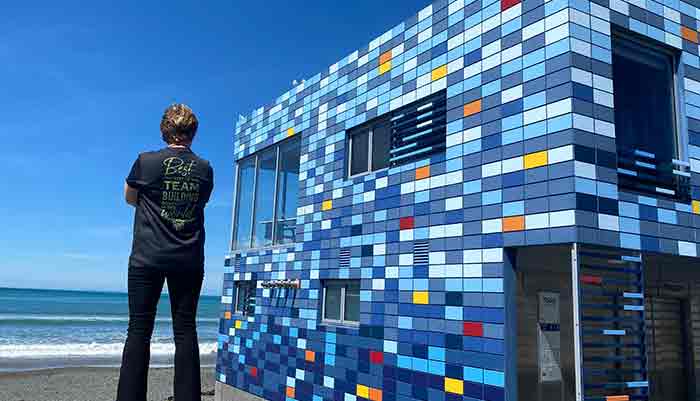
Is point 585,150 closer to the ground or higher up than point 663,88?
closer to the ground

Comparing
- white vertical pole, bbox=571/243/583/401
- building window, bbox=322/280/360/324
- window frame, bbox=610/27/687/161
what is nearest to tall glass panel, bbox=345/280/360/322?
building window, bbox=322/280/360/324

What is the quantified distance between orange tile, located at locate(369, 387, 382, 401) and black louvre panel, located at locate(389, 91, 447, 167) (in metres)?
2.31

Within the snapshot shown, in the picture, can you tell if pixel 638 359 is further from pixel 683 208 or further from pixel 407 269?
pixel 407 269

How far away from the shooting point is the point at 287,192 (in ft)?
25.6

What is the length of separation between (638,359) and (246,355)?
554cm

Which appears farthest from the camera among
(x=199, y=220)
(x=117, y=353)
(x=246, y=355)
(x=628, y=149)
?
(x=117, y=353)

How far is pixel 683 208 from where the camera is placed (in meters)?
4.50

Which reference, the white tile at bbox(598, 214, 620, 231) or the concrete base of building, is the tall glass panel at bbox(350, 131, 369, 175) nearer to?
the white tile at bbox(598, 214, 620, 231)

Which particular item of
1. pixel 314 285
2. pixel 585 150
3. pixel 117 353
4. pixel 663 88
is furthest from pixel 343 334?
pixel 117 353

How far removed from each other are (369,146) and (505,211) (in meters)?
2.30

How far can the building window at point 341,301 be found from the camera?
19.8 feet

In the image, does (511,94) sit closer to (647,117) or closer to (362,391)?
(647,117)

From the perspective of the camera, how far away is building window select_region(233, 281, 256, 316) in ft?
26.8

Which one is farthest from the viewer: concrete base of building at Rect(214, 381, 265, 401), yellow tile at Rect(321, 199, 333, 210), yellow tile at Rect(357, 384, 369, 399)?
concrete base of building at Rect(214, 381, 265, 401)
